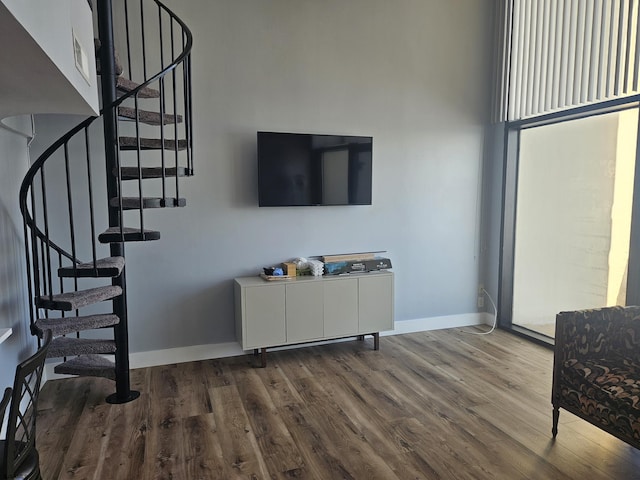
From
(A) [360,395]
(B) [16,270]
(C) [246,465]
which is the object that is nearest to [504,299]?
(A) [360,395]

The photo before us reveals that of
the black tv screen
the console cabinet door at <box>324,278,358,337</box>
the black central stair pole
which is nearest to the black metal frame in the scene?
the black tv screen

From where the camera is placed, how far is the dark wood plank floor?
7.94 feet

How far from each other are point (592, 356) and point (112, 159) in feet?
10.9

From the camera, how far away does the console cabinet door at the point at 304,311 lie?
12.7 feet

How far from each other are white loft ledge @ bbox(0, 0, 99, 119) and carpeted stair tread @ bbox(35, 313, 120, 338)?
1294mm

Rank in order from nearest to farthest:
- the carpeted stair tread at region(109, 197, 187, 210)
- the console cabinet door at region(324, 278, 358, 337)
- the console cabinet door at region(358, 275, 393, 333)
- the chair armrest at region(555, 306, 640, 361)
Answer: the chair armrest at region(555, 306, 640, 361), the carpeted stair tread at region(109, 197, 187, 210), the console cabinet door at region(324, 278, 358, 337), the console cabinet door at region(358, 275, 393, 333)

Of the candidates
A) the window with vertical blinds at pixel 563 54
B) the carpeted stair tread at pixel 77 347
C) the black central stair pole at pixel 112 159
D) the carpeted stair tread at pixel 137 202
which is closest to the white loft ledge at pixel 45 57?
the black central stair pole at pixel 112 159

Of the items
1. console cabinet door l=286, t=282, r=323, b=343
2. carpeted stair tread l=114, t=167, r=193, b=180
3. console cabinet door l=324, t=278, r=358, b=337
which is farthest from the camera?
console cabinet door l=324, t=278, r=358, b=337

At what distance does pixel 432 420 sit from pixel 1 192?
3.14 metres

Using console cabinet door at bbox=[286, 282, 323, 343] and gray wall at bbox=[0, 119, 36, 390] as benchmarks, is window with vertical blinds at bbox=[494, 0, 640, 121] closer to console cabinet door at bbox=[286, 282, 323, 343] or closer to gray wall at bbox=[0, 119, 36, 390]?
console cabinet door at bbox=[286, 282, 323, 343]

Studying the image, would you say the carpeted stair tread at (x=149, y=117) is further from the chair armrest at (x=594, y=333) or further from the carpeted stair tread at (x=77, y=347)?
the chair armrest at (x=594, y=333)

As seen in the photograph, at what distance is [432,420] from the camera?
293cm

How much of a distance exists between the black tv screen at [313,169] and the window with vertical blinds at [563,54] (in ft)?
5.29

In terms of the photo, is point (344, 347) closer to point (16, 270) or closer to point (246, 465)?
point (246, 465)
